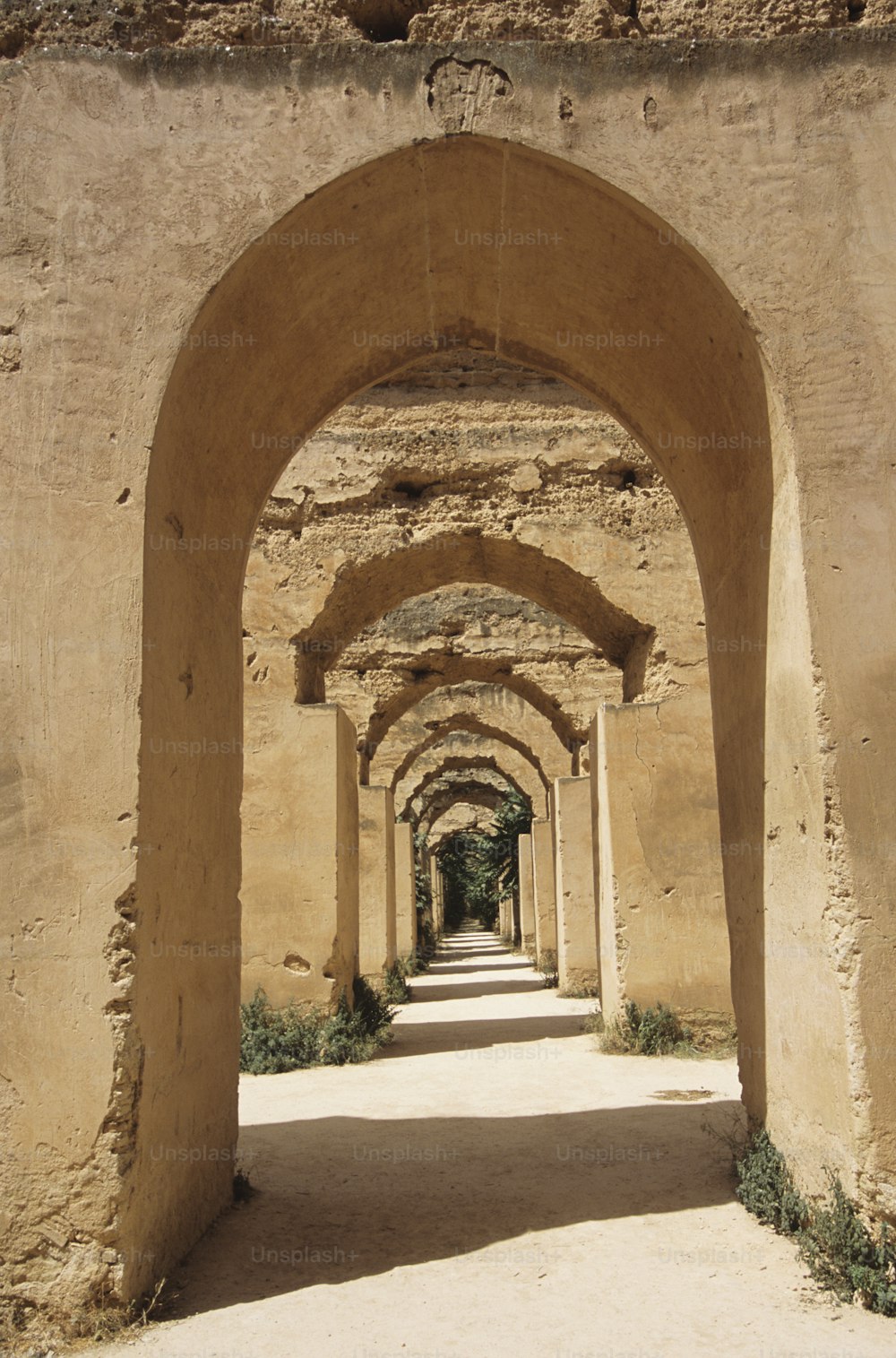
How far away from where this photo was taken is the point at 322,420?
5.45 meters

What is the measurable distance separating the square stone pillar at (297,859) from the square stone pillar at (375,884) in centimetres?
440

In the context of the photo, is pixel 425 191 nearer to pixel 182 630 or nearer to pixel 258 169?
pixel 258 169

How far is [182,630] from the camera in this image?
4180 millimetres

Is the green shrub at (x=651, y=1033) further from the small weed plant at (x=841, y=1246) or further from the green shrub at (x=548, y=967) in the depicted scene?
the green shrub at (x=548, y=967)

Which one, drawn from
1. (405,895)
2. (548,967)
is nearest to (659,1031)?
(548,967)

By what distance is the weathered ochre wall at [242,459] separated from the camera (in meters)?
3.52

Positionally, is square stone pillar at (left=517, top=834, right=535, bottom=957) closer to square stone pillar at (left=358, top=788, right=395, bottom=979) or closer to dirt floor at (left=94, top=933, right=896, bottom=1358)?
square stone pillar at (left=358, top=788, right=395, bottom=979)

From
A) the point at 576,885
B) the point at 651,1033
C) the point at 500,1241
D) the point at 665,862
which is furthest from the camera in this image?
the point at 576,885

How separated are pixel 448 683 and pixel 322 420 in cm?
924

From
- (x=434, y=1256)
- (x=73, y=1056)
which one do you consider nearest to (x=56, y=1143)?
(x=73, y=1056)

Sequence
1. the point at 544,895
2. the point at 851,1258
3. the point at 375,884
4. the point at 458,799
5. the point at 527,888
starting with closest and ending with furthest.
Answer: the point at 851,1258 → the point at 375,884 → the point at 544,895 → the point at 527,888 → the point at 458,799

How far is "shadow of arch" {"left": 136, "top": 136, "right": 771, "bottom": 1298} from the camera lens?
382cm

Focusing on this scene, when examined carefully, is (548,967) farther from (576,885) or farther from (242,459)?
(242,459)

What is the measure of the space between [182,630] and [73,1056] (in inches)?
60.9
